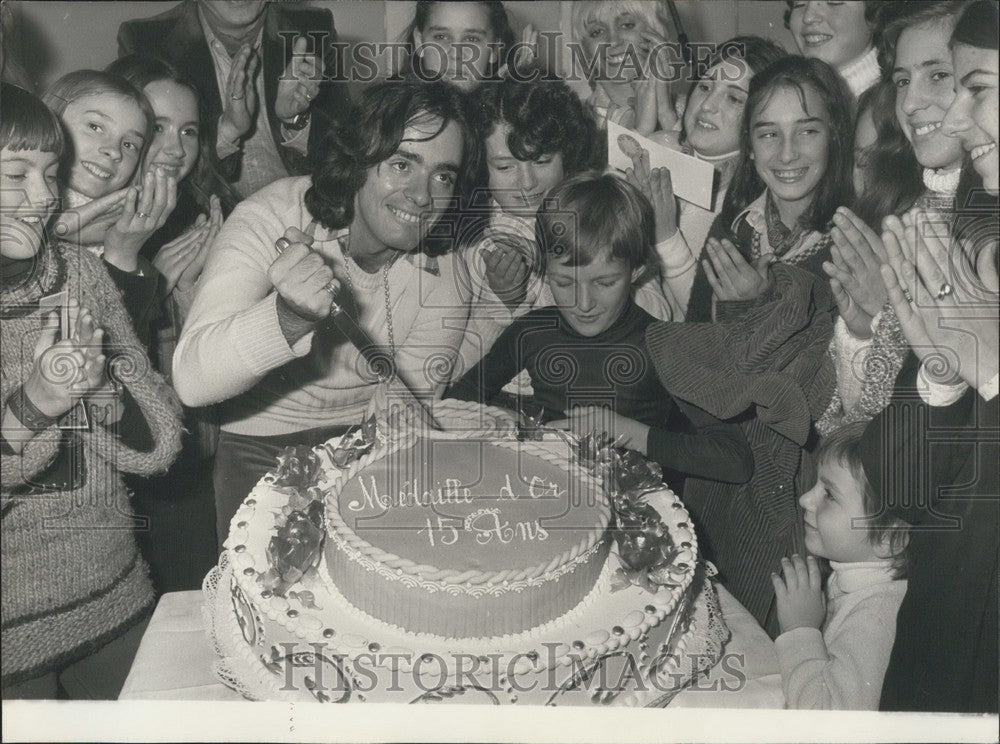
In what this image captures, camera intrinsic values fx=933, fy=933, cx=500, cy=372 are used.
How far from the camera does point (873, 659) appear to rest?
2057mm

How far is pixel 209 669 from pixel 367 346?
790 millimetres

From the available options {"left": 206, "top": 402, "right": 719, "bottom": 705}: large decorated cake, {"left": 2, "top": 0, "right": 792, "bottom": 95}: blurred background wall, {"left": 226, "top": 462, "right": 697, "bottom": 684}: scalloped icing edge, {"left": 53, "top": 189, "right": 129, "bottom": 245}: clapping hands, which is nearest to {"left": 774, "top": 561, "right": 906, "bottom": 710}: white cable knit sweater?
{"left": 206, "top": 402, "right": 719, "bottom": 705}: large decorated cake

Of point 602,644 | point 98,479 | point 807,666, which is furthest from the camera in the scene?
point 98,479

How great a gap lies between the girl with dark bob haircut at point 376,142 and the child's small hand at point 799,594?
1091 mm

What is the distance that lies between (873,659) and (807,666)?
0.51ft

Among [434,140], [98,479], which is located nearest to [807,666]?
[434,140]

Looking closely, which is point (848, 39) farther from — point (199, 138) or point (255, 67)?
point (199, 138)

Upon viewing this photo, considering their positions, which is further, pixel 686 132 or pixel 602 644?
pixel 686 132

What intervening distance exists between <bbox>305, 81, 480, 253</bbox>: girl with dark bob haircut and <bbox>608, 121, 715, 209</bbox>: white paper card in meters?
0.32

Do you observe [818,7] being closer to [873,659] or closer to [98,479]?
[873,659]

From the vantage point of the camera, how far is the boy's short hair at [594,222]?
212cm

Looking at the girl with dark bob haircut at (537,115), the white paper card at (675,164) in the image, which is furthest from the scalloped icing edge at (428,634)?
the girl with dark bob haircut at (537,115)

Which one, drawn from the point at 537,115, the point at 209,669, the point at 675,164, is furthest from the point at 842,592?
the point at 209,669

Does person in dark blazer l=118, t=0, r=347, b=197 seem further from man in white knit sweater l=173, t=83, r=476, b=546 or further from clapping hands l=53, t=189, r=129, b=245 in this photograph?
clapping hands l=53, t=189, r=129, b=245
